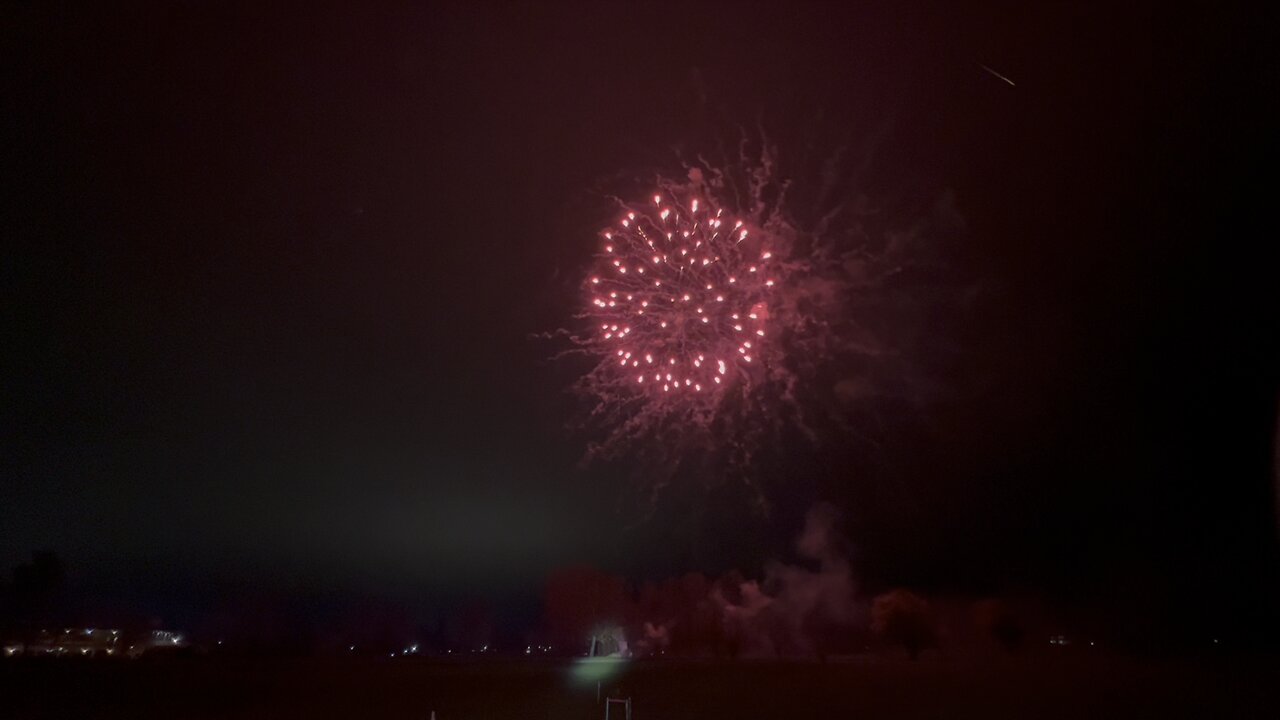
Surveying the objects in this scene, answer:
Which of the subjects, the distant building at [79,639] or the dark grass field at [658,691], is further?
the distant building at [79,639]

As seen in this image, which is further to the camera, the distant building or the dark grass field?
the distant building

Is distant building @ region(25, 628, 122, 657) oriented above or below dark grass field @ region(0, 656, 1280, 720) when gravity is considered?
above

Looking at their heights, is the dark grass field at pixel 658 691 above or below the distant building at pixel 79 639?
below

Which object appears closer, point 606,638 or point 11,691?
point 11,691

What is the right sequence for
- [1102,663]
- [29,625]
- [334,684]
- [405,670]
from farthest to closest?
[29,625], [405,670], [1102,663], [334,684]

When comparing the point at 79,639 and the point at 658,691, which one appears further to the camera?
the point at 79,639

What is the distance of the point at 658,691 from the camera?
125 feet

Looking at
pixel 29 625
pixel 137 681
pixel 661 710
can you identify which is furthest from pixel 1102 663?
pixel 29 625

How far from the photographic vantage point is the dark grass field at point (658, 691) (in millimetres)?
29969

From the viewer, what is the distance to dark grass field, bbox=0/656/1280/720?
30.0 metres

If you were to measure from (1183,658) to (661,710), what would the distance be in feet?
117

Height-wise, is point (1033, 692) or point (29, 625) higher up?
point (29, 625)

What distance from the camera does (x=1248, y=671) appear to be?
42625 millimetres

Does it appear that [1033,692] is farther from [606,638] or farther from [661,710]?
[606,638]
